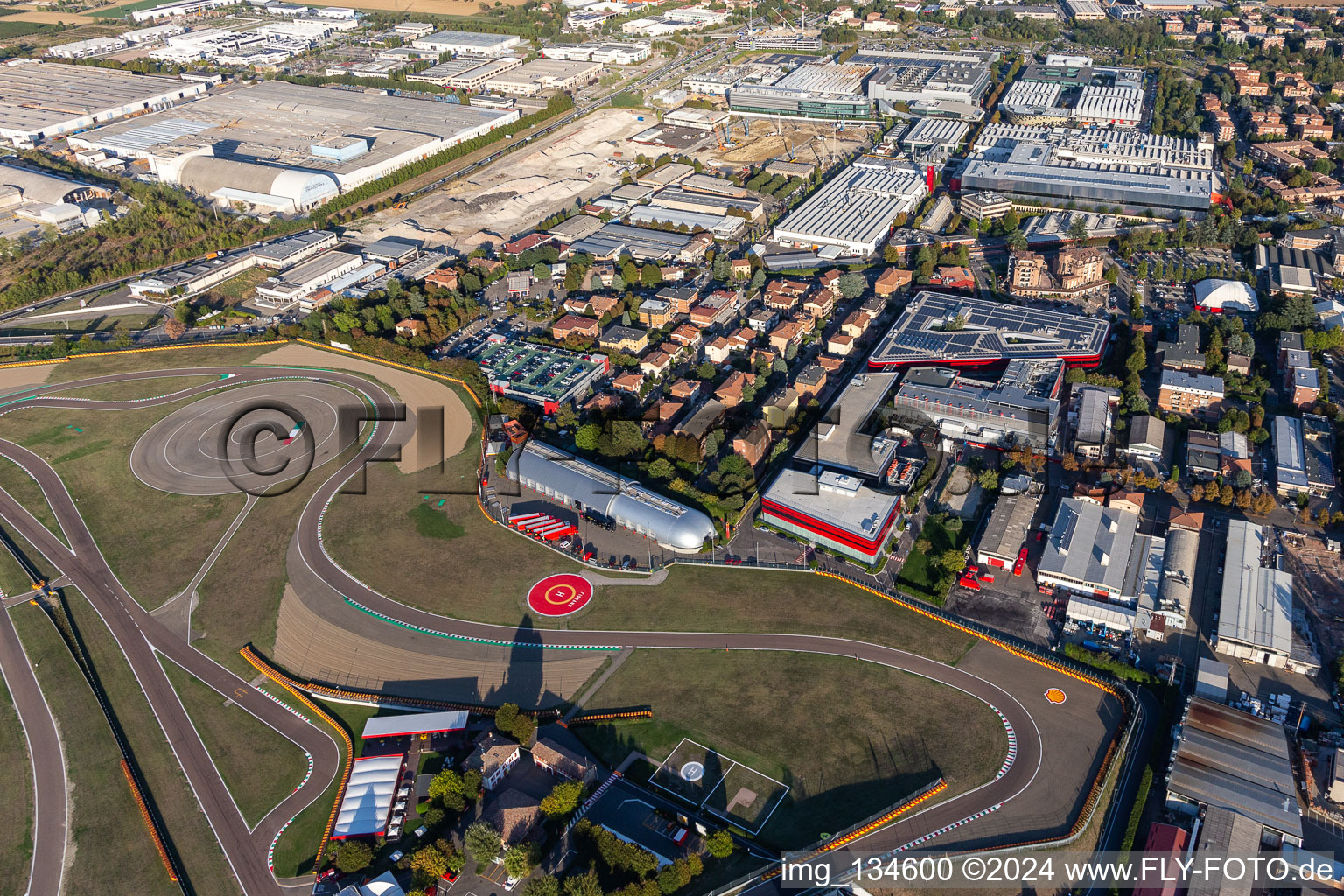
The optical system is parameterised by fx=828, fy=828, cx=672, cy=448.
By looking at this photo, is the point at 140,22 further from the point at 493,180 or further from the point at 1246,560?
the point at 1246,560


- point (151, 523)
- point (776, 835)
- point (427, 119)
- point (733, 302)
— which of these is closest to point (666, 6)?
point (427, 119)

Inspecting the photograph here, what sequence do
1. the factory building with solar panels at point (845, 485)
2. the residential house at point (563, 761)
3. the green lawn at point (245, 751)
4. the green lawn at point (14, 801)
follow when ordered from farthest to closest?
1. the factory building with solar panels at point (845, 485)
2. the green lawn at point (245, 751)
3. the residential house at point (563, 761)
4. the green lawn at point (14, 801)

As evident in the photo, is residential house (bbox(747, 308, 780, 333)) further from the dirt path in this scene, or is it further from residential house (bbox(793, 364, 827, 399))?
the dirt path

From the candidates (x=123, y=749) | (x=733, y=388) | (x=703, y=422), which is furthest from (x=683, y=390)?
(x=123, y=749)

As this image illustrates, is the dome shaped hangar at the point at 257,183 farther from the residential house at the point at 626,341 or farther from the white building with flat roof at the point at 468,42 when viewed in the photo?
the white building with flat roof at the point at 468,42

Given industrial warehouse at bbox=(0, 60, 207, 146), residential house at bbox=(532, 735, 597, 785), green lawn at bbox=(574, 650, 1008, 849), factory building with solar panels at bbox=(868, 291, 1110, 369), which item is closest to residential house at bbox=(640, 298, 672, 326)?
factory building with solar panels at bbox=(868, 291, 1110, 369)

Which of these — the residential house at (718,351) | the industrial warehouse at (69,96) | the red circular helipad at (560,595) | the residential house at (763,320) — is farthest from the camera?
the industrial warehouse at (69,96)

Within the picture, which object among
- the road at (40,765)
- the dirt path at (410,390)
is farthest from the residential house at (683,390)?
the road at (40,765)
